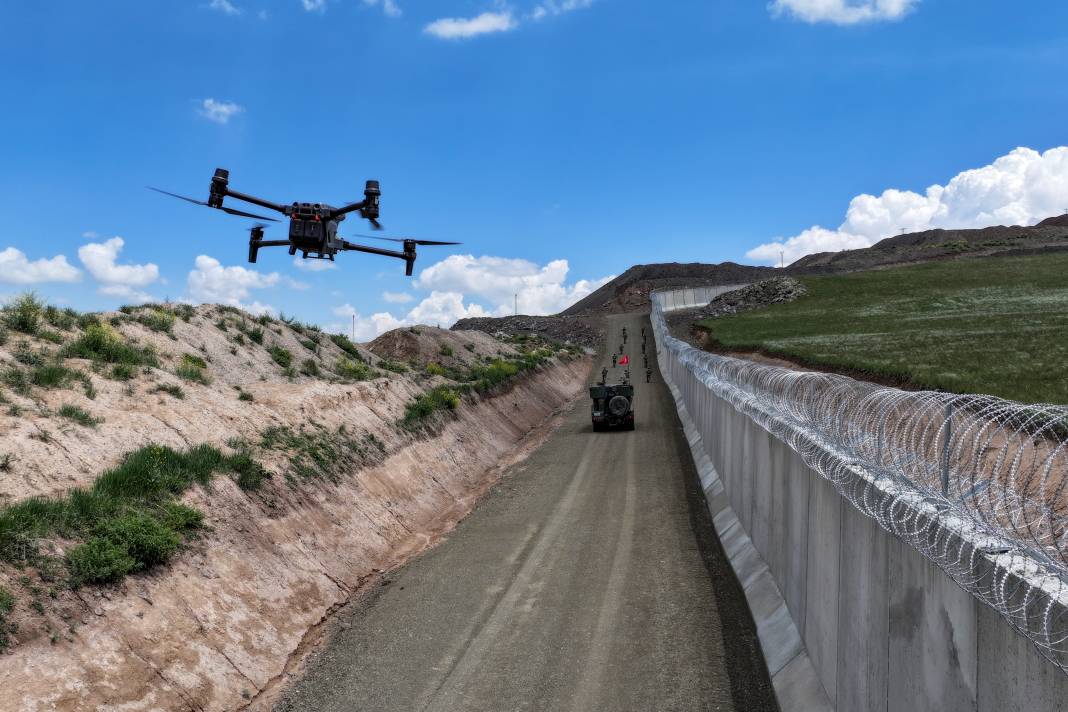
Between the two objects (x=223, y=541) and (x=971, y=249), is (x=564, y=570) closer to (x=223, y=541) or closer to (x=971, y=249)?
(x=223, y=541)

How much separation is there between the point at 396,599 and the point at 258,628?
279 centimetres

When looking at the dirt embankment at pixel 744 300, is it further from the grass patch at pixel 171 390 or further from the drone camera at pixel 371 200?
the grass patch at pixel 171 390

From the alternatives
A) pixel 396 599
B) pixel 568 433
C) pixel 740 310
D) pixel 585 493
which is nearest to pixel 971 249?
pixel 740 310

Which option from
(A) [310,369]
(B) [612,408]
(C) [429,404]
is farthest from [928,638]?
(B) [612,408]

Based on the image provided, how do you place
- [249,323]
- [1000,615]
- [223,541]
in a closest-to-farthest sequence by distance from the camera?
[1000,615], [223,541], [249,323]

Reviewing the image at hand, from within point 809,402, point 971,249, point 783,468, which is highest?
point 971,249

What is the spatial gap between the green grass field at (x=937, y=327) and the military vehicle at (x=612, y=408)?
35.2 feet

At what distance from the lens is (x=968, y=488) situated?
18.0 ft

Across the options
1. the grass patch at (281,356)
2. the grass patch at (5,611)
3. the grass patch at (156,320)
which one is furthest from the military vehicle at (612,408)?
the grass patch at (5,611)

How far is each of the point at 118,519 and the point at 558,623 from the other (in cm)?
711

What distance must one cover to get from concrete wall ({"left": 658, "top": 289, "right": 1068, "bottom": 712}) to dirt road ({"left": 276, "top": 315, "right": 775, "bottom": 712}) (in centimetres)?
69

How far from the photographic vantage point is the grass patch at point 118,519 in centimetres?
1035

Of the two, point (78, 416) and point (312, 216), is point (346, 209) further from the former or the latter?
point (78, 416)

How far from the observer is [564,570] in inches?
577
